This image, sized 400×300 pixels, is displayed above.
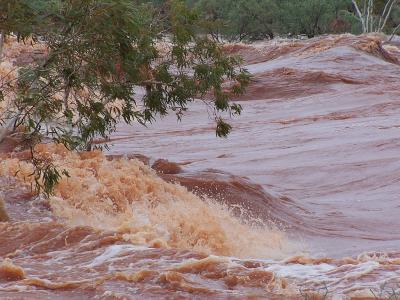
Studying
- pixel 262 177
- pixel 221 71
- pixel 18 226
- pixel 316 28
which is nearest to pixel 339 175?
pixel 262 177

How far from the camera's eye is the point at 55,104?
8.95 meters

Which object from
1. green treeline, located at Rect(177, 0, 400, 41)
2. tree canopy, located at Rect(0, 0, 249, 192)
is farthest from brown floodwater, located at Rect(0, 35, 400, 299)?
green treeline, located at Rect(177, 0, 400, 41)

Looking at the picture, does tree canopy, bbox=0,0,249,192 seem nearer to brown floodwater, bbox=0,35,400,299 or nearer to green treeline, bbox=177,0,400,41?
brown floodwater, bbox=0,35,400,299

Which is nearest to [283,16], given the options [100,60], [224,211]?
[224,211]

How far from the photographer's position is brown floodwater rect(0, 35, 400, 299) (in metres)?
7.01

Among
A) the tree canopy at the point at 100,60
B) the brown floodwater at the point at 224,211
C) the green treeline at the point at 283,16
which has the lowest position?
the brown floodwater at the point at 224,211

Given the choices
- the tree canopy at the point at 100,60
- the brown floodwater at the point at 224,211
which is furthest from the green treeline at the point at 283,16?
the tree canopy at the point at 100,60

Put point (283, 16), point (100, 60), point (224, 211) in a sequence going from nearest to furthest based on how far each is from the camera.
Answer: point (100, 60), point (224, 211), point (283, 16)

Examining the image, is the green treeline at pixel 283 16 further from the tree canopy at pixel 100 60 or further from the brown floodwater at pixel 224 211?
the tree canopy at pixel 100 60

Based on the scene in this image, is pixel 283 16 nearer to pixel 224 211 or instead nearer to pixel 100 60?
pixel 224 211

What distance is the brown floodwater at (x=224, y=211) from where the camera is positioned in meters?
7.01

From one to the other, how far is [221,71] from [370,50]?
Answer: 18.3 meters

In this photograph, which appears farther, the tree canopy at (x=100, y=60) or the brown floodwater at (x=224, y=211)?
the tree canopy at (x=100, y=60)

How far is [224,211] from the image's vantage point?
38.8 feet
